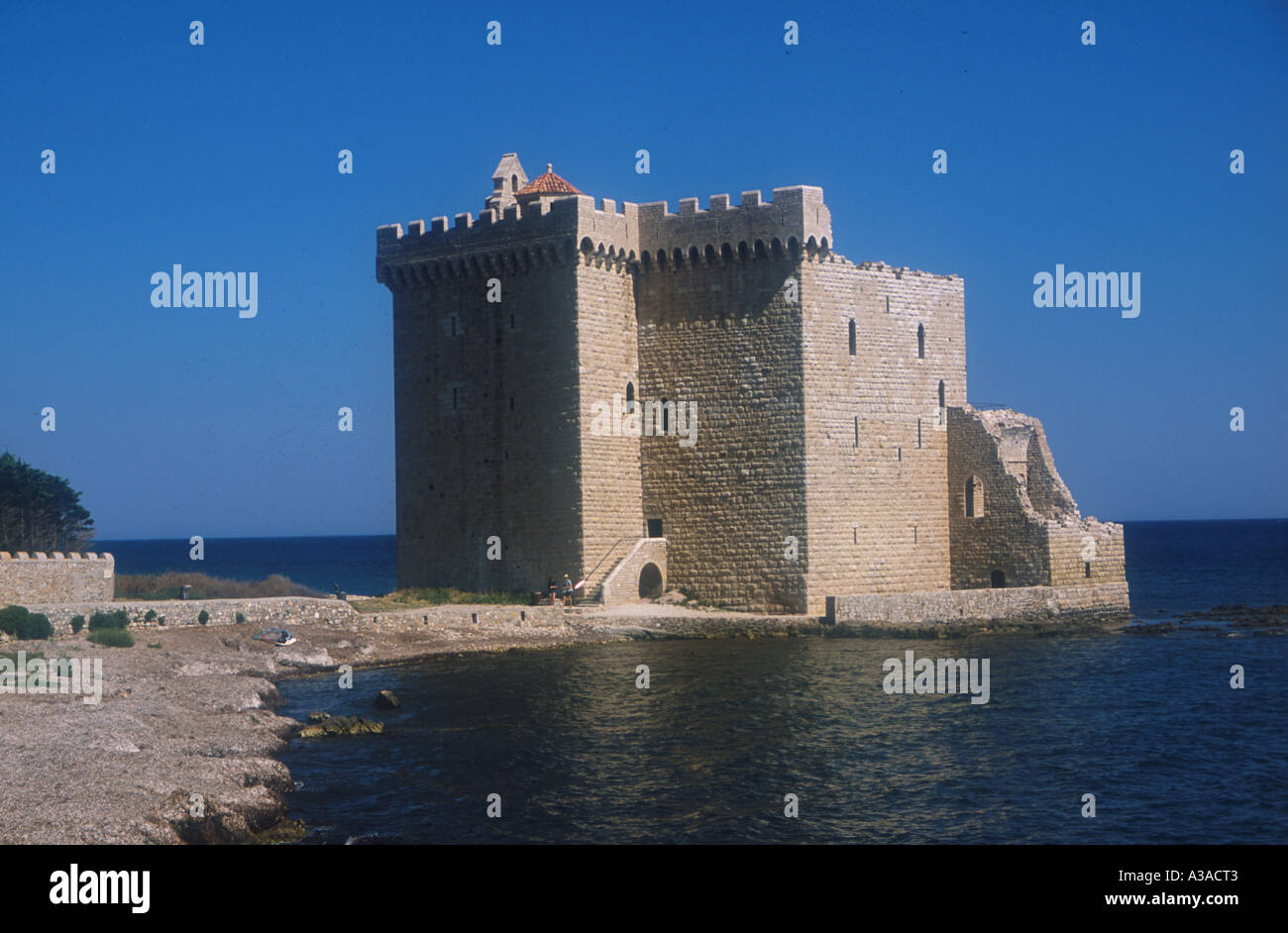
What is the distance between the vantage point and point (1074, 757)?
18.0 metres

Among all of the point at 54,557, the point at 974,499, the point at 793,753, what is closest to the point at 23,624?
the point at 54,557

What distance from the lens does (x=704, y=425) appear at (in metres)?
32.0

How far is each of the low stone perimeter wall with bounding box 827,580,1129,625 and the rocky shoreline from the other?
39 cm

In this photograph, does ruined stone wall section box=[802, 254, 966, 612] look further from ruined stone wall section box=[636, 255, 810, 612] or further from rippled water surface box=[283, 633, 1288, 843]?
rippled water surface box=[283, 633, 1288, 843]

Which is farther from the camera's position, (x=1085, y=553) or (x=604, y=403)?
(x=1085, y=553)

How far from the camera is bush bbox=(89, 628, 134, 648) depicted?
920 inches

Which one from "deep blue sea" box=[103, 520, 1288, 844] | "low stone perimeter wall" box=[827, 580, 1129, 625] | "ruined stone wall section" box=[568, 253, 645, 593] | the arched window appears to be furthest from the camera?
the arched window

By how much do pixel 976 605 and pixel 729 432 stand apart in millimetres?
7611

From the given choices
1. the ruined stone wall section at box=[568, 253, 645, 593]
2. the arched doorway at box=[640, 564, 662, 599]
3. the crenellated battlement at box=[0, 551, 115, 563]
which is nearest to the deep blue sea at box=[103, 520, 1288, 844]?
the arched doorway at box=[640, 564, 662, 599]

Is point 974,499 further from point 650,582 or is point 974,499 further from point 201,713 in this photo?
point 201,713

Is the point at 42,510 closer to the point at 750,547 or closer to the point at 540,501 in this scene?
the point at 540,501
